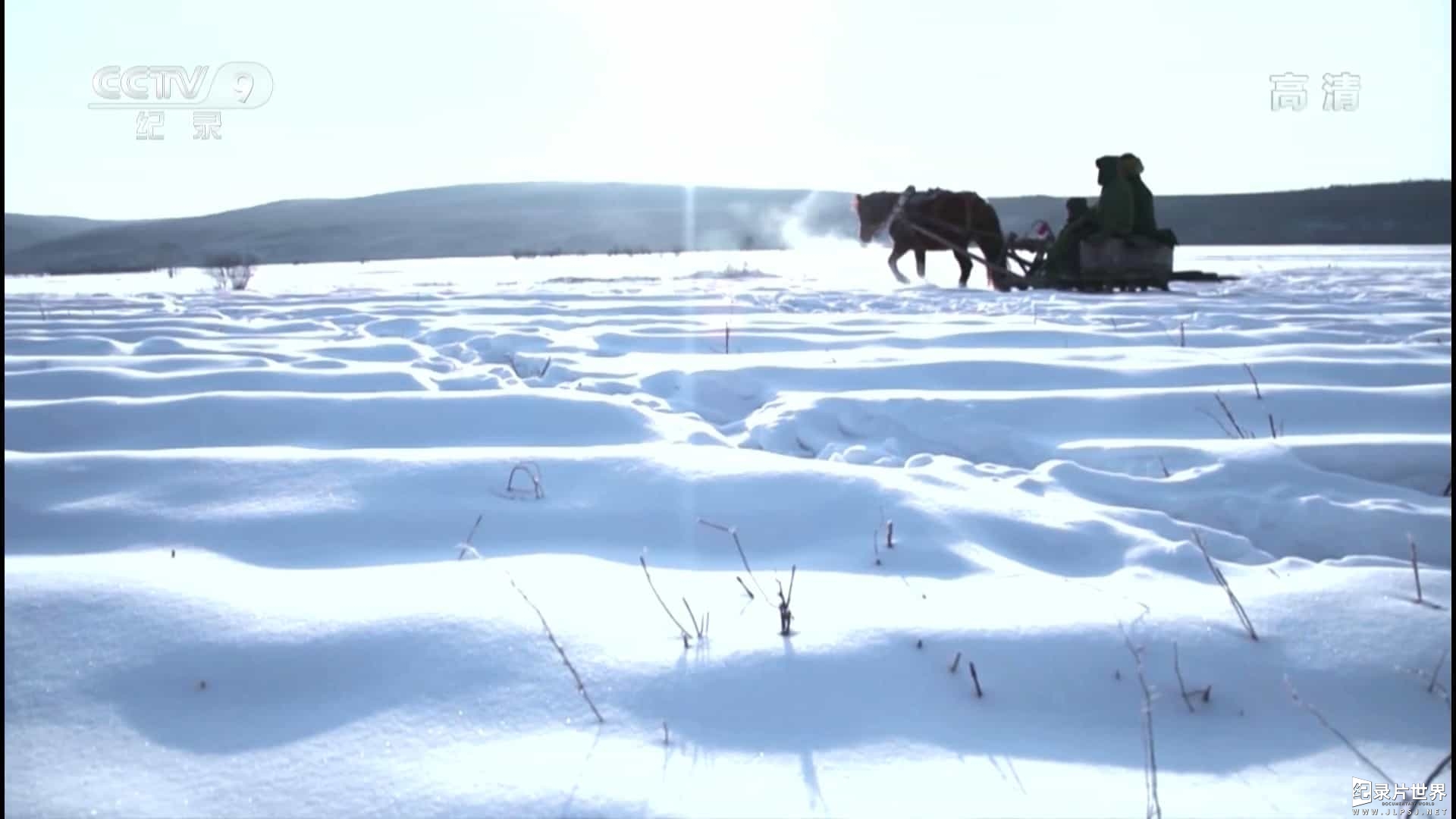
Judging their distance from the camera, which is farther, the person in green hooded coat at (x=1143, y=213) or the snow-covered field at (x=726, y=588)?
the person in green hooded coat at (x=1143, y=213)

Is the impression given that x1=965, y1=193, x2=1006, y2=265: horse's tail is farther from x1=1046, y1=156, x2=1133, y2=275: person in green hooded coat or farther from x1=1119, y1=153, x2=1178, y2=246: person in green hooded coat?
x1=1119, y1=153, x2=1178, y2=246: person in green hooded coat

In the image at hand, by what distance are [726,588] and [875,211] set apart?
10861 mm

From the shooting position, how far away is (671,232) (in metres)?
37.7

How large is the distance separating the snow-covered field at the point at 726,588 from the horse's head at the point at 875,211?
337 inches

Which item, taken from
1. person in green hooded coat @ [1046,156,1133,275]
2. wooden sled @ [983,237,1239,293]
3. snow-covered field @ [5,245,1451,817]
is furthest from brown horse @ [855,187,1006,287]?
snow-covered field @ [5,245,1451,817]

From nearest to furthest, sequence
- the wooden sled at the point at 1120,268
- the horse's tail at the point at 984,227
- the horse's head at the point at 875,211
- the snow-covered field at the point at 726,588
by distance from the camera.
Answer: the snow-covered field at the point at 726,588, the wooden sled at the point at 1120,268, the horse's tail at the point at 984,227, the horse's head at the point at 875,211

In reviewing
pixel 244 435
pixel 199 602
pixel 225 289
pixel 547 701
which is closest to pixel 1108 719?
pixel 547 701

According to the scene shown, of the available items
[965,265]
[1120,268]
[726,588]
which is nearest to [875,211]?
[965,265]

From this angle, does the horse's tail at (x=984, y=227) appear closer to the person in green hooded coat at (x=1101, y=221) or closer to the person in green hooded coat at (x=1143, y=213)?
the person in green hooded coat at (x=1101, y=221)

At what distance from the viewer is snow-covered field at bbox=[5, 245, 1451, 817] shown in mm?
1007

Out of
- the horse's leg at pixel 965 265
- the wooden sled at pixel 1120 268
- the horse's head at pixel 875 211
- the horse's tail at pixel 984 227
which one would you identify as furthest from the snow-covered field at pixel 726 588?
the horse's head at pixel 875 211

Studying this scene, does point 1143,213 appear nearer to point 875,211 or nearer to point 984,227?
point 984,227

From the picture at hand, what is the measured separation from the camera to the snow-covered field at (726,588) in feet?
3.30

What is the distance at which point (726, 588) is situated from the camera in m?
1.47
